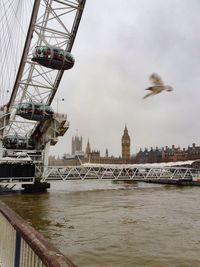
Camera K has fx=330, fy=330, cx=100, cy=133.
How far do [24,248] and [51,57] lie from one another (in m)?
32.6

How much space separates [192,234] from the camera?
15141 millimetres

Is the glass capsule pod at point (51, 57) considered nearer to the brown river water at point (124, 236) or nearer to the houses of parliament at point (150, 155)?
the brown river water at point (124, 236)

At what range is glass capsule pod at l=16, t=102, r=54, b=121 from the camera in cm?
4103

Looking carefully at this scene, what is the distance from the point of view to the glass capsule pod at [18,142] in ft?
179

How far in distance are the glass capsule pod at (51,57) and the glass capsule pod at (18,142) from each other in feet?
70.3

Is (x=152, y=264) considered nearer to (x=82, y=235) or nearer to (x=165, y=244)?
(x=165, y=244)

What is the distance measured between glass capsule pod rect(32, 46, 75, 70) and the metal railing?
3074cm

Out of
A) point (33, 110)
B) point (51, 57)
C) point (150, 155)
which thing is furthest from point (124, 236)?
point (150, 155)

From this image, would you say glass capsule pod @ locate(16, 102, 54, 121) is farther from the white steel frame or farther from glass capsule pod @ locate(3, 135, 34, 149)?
glass capsule pod @ locate(3, 135, 34, 149)

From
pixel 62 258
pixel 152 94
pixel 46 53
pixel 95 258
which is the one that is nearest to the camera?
pixel 62 258

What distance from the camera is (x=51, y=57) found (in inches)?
1363

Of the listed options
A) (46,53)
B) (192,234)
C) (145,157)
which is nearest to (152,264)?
(192,234)

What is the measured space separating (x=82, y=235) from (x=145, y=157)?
167 metres

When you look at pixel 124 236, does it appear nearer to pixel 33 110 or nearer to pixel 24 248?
pixel 24 248
